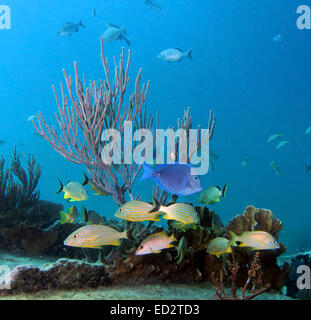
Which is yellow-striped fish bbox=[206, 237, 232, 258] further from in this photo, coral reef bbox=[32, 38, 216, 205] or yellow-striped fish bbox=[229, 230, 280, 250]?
coral reef bbox=[32, 38, 216, 205]

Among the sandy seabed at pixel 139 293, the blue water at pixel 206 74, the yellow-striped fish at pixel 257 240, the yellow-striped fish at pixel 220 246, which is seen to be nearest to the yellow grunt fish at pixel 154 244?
the sandy seabed at pixel 139 293

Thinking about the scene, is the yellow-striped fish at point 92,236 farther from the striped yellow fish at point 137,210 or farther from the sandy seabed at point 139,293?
the sandy seabed at point 139,293

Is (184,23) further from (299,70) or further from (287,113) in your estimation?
(287,113)

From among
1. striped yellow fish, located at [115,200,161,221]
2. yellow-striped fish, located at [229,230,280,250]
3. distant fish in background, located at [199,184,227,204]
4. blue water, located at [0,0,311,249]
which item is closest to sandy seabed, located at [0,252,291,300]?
yellow-striped fish, located at [229,230,280,250]

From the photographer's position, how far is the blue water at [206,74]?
51125mm

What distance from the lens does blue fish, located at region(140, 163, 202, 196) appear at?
245 cm

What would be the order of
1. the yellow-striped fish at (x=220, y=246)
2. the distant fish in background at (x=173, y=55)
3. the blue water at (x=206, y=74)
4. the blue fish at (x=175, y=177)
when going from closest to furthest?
the blue fish at (x=175, y=177)
the yellow-striped fish at (x=220, y=246)
the distant fish in background at (x=173, y=55)
the blue water at (x=206, y=74)

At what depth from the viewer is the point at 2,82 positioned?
72.2 metres

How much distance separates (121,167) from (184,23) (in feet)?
236

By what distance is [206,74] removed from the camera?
63438mm

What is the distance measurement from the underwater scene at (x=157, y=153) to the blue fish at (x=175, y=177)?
0.01 meters

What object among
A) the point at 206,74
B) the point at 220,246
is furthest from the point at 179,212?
the point at 206,74

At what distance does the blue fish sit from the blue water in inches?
1627

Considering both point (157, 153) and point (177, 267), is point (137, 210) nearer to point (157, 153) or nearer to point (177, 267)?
point (177, 267)
